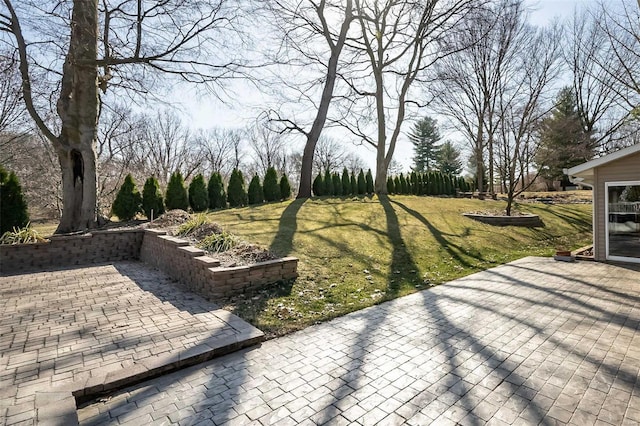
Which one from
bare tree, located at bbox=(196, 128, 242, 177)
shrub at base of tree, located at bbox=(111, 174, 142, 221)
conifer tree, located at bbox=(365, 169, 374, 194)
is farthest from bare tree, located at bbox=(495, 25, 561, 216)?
bare tree, located at bbox=(196, 128, 242, 177)

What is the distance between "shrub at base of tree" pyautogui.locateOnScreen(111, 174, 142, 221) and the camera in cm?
1087

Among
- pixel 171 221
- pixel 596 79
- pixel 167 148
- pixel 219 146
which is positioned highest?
pixel 596 79

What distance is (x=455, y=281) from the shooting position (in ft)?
20.0

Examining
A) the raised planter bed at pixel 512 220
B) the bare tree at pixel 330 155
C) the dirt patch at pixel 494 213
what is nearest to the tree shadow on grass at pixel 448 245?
the raised planter bed at pixel 512 220

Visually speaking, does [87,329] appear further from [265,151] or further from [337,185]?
[265,151]

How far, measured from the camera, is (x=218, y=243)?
6137mm

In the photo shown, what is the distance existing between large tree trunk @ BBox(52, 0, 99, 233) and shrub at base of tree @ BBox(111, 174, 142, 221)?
2.38 m

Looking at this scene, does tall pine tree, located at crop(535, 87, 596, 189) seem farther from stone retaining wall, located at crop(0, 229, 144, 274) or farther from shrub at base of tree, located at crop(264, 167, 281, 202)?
stone retaining wall, located at crop(0, 229, 144, 274)

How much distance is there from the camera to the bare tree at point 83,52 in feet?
25.6

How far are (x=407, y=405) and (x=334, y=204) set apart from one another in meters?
10.7

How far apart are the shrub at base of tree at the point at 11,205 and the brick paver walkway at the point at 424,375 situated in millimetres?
8788

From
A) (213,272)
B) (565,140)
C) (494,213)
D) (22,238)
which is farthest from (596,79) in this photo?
(22,238)

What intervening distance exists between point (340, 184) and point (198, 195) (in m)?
8.83

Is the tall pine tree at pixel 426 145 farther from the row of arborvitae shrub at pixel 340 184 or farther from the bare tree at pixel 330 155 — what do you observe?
the row of arborvitae shrub at pixel 340 184
